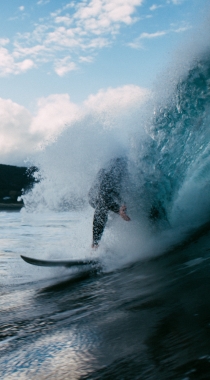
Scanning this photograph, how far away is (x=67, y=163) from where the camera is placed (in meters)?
6.78

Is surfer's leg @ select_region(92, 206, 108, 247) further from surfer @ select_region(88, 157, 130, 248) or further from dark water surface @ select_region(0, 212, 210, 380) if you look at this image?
dark water surface @ select_region(0, 212, 210, 380)

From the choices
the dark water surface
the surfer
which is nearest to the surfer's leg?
the surfer

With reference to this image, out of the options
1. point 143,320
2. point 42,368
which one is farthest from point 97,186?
point 42,368

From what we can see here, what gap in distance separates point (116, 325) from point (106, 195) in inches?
131

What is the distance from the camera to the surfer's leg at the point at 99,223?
5414mm

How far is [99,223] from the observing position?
5.46 meters

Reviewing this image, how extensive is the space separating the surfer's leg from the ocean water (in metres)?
0.14

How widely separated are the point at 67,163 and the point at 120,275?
3.18 meters

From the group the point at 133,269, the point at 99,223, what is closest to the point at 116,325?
the point at 133,269

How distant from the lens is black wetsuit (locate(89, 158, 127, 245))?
547 cm

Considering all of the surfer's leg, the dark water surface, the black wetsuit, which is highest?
the black wetsuit

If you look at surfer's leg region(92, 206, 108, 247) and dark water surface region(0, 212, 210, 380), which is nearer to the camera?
dark water surface region(0, 212, 210, 380)

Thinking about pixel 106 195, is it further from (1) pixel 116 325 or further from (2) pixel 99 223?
(1) pixel 116 325

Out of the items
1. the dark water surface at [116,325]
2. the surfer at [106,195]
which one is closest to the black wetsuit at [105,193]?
the surfer at [106,195]
